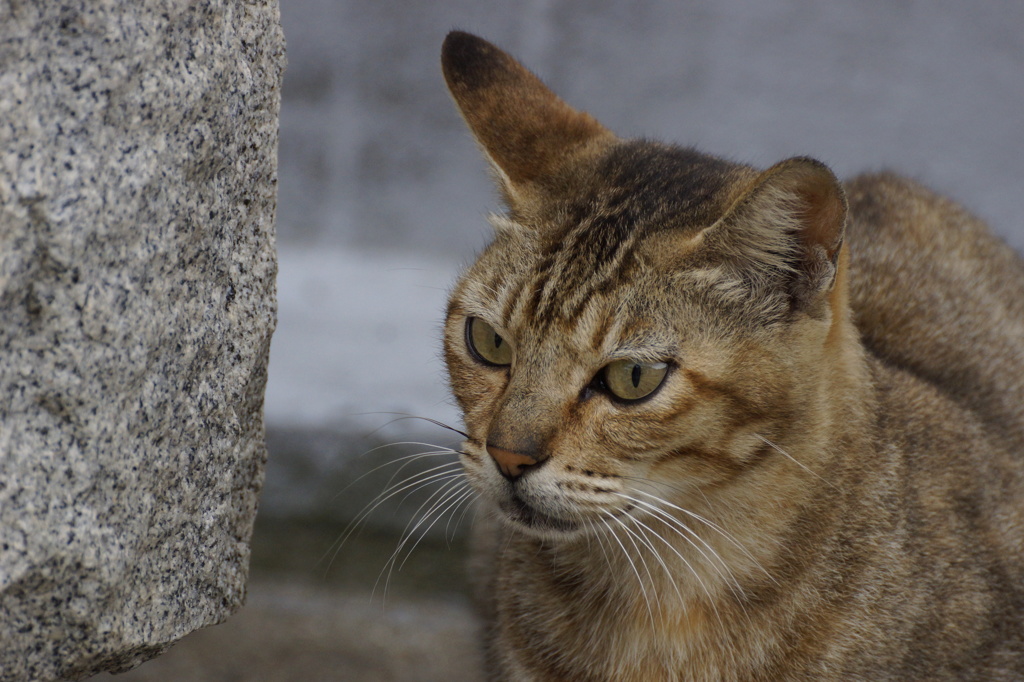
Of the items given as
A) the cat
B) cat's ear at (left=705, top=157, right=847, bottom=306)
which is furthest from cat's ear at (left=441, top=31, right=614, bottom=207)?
cat's ear at (left=705, top=157, right=847, bottom=306)

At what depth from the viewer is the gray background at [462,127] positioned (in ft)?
14.6

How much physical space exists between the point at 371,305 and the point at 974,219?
8.46 ft

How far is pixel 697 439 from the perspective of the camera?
2172mm

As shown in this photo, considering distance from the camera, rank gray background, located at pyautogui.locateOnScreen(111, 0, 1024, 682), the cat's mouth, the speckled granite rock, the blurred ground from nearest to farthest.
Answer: the speckled granite rock, the cat's mouth, the blurred ground, gray background, located at pyautogui.locateOnScreen(111, 0, 1024, 682)

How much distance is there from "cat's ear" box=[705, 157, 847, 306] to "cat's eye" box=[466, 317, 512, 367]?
1.72ft

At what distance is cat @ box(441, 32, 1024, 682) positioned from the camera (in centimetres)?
217

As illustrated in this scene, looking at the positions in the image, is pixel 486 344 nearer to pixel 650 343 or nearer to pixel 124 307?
pixel 650 343

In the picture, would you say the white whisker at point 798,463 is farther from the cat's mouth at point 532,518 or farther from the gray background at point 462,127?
the gray background at point 462,127

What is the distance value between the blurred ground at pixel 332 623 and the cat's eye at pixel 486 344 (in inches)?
67.0

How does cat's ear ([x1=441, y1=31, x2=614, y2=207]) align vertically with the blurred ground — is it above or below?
above

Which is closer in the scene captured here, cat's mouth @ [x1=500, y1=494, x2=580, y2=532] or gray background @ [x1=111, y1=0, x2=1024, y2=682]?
cat's mouth @ [x1=500, y1=494, x2=580, y2=532]

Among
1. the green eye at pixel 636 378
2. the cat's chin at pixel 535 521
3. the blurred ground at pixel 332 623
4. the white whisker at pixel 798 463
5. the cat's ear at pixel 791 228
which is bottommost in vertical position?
the blurred ground at pixel 332 623

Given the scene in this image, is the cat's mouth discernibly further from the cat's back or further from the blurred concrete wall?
the blurred concrete wall

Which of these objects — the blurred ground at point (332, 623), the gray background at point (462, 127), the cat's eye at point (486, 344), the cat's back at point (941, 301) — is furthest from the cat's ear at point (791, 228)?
the gray background at point (462, 127)
